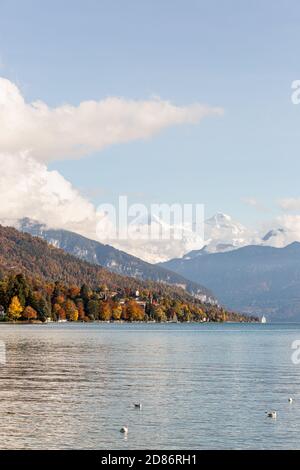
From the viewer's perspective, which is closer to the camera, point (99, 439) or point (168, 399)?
point (99, 439)

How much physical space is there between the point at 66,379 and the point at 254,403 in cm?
2676

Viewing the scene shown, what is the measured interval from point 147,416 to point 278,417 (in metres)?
11.5

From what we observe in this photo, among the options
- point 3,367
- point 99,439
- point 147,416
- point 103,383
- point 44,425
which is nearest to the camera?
point 99,439

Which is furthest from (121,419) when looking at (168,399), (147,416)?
(168,399)

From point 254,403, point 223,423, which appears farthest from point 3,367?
point 223,423

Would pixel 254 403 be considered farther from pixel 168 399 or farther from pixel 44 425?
pixel 44 425
